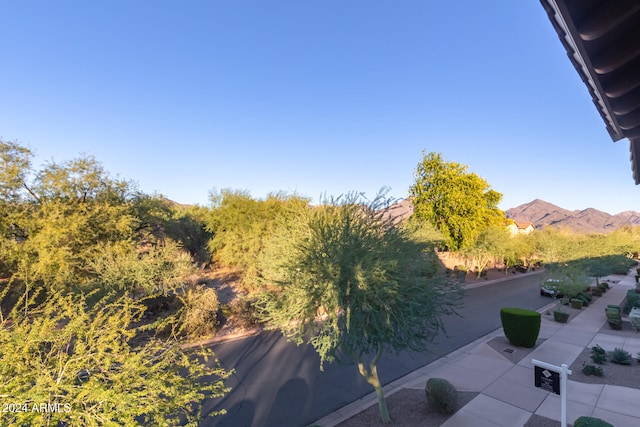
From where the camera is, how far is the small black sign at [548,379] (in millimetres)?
6434

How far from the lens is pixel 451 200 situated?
106 ft

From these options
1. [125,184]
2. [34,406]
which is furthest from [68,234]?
[34,406]

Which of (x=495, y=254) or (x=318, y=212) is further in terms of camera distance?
(x=495, y=254)

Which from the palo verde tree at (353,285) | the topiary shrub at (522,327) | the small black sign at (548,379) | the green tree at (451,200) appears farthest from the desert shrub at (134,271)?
the green tree at (451,200)

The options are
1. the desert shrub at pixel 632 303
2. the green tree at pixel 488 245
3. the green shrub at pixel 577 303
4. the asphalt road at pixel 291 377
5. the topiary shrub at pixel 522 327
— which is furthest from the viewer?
the green tree at pixel 488 245

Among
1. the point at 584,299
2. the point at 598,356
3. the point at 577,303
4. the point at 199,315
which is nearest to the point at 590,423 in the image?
the point at 598,356

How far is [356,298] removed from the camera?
722cm

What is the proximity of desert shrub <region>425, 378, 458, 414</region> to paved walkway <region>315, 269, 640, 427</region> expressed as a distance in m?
0.26

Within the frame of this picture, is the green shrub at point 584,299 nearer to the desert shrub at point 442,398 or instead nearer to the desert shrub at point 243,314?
the desert shrub at point 442,398

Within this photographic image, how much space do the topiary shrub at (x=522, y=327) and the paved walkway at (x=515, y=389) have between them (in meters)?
0.53

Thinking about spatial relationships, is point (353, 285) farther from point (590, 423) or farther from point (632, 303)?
point (632, 303)

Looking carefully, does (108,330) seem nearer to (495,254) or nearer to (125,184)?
(125,184)

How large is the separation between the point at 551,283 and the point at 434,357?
14.3 metres

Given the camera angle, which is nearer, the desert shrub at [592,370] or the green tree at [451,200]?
the desert shrub at [592,370]
